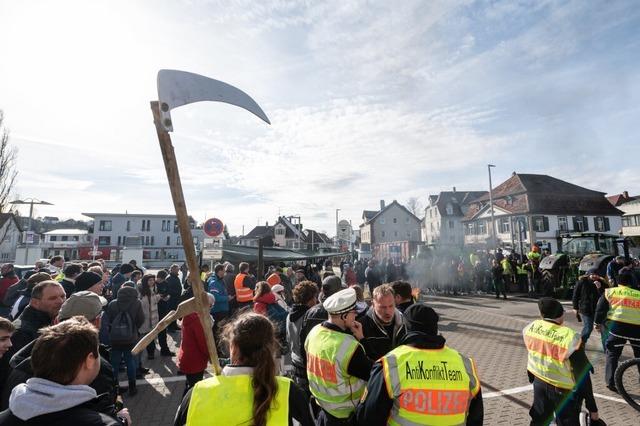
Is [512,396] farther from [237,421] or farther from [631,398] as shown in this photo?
[237,421]

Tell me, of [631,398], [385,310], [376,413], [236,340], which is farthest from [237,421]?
[631,398]

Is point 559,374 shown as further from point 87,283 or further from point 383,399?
point 87,283

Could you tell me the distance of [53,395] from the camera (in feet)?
5.19

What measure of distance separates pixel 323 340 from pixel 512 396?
432 cm

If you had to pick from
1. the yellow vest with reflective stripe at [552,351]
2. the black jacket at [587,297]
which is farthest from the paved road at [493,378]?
the yellow vest with reflective stripe at [552,351]

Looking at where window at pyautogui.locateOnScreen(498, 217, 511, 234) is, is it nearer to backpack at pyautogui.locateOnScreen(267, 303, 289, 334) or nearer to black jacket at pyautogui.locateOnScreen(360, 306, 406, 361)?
backpack at pyautogui.locateOnScreen(267, 303, 289, 334)

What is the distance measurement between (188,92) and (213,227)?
28.3ft

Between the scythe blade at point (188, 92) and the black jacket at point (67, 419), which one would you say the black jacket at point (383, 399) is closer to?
the black jacket at point (67, 419)

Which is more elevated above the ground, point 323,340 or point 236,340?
point 236,340

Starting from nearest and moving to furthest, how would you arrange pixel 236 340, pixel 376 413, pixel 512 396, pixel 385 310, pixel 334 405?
1. pixel 236 340
2. pixel 376 413
3. pixel 334 405
4. pixel 385 310
5. pixel 512 396

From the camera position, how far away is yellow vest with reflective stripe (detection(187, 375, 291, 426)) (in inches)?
71.1

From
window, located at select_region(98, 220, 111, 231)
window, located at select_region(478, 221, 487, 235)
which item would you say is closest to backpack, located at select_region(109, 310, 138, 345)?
window, located at select_region(478, 221, 487, 235)

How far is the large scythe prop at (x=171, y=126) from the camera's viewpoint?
1783 mm

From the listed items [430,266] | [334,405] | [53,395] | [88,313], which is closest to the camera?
[53,395]
